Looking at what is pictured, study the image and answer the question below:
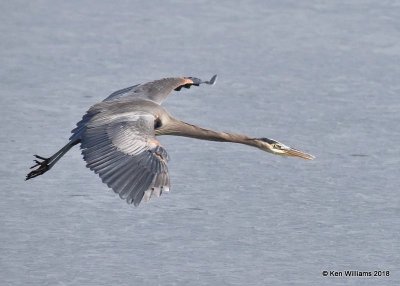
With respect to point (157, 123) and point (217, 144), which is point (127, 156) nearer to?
point (157, 123)

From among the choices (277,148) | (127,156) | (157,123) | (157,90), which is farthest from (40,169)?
(277,148)

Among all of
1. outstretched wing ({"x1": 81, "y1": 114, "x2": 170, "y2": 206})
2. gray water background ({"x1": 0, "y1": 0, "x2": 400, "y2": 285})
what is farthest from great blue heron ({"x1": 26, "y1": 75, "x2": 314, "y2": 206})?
gray water background ({"x1": 0, "y1": 0, "x2": 400, "y2": 285})

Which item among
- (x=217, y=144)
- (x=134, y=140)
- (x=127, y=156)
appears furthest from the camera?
(x=217, y=144)

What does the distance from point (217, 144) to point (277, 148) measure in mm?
796

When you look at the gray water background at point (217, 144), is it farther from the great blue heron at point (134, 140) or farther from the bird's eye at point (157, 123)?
the bird's eye at point (157, 123)

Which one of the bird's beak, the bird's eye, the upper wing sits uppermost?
the bird's eye

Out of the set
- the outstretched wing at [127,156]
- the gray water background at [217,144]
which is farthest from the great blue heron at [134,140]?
the gray water background at [217,144]

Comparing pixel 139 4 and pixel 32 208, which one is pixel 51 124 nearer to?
pixel 32 208

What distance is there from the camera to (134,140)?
5.24m

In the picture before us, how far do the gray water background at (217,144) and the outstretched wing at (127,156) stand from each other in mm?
433

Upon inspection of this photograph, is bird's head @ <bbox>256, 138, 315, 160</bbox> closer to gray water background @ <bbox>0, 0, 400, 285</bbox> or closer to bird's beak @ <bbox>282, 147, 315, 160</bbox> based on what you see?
bird's beak @ <bbox>282, 147, 315, 160</bbox>

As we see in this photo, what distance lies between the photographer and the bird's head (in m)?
6.14

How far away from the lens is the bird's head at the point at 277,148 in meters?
6.14

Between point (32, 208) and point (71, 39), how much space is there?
2826 mm
